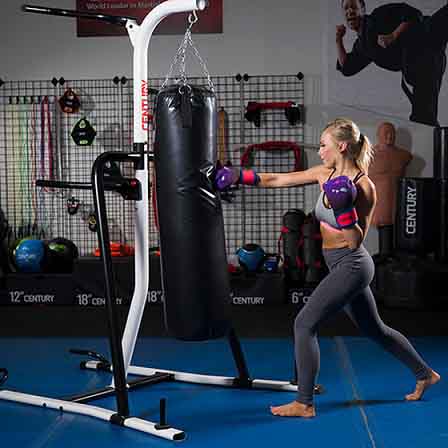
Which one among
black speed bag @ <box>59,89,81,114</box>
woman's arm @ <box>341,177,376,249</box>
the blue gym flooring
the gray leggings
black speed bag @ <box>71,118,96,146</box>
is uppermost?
black speed bag @ <box>59,89,81,114</box>

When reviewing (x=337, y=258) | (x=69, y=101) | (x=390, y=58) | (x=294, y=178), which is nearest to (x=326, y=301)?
(x=337, y=258)

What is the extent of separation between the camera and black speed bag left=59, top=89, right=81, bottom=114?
272 inches

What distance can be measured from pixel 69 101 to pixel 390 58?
9.26ft

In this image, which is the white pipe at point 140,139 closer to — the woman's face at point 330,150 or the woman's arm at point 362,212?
the woman's face at point 330,150

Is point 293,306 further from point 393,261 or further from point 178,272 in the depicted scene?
point 178,272

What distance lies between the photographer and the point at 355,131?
3.88 m

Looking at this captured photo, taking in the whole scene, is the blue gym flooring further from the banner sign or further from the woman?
the banner sign

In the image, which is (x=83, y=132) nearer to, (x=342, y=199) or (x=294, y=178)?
(x=294, y=178)

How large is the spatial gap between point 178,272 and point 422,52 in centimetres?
390

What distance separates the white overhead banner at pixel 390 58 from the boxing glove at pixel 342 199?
11.2 feet

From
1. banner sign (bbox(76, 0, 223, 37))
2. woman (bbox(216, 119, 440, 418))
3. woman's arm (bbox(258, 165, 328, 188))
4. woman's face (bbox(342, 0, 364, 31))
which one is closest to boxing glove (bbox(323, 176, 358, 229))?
woman (bbox(216, 119, 440, 418))

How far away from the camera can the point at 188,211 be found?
12.5 ft

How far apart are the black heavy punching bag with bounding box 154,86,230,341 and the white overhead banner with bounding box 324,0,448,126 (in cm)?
322

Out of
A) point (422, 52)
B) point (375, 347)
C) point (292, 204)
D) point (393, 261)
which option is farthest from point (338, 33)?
point (375, 347)
